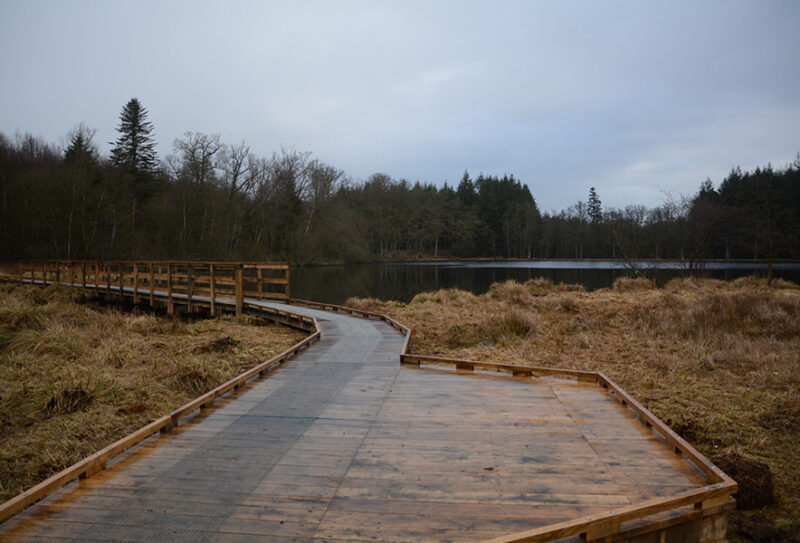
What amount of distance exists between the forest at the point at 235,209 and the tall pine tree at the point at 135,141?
0.26 ft

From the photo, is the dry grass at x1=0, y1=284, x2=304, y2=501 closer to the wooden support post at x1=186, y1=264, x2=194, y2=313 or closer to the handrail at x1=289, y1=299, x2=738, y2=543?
the wooden support post at x1=186, y1=264, x2=194, y2=313

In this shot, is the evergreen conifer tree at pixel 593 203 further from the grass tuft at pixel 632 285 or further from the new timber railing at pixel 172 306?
the new timber railing at pixel 172 306

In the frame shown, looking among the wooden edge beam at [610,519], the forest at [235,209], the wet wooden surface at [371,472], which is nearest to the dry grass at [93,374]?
the wet wooden surface at [371,472]

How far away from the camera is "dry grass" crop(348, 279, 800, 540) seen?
180 inches

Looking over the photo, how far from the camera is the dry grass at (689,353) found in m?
4.57

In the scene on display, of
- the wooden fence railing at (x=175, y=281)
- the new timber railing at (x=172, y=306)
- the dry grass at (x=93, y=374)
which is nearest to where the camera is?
the new timber railing at (x=172, y=306)

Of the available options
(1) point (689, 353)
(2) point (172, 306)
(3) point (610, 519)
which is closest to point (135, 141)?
(2) point (172, 306)

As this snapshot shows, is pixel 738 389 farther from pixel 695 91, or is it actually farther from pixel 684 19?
pixel 695 91

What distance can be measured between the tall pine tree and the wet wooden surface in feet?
120

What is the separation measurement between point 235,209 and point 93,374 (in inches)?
1307

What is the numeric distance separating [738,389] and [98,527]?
7.08 m

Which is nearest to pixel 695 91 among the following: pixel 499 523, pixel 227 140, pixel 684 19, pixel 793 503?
pixel 684 19

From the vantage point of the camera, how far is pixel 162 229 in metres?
32.5

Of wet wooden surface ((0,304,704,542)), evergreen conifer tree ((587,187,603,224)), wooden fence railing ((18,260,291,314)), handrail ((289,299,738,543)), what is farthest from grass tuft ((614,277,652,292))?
evergreen conifer tree ((587,187,603,224))
